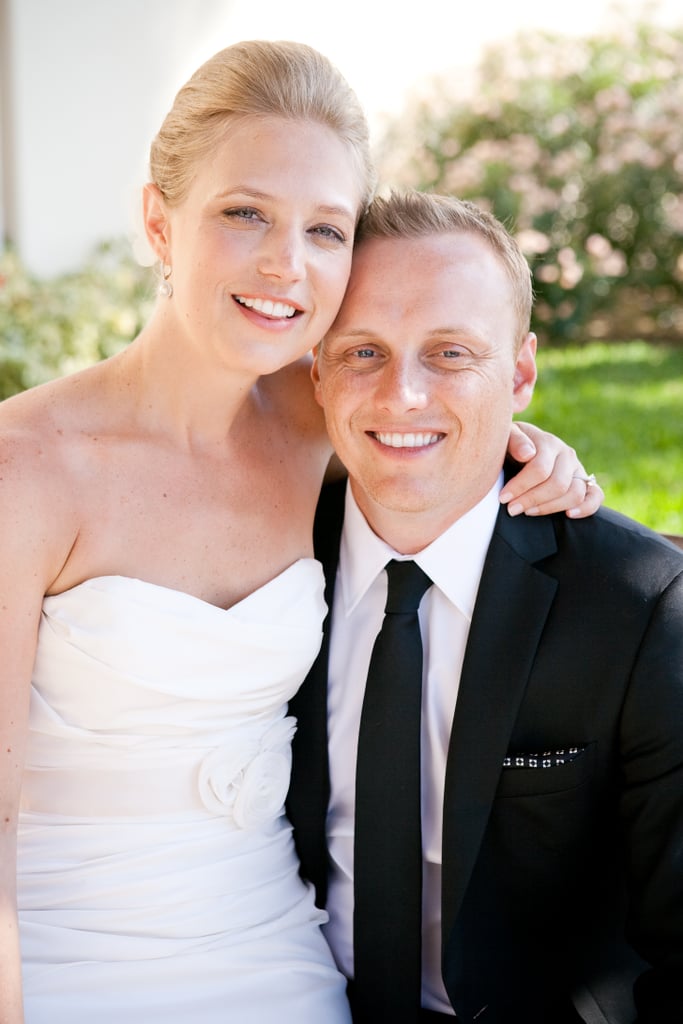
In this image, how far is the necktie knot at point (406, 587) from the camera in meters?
2.38

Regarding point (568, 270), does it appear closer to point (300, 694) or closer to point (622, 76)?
point (622, 76)

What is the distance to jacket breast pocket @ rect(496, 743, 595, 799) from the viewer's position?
2213 millimetres

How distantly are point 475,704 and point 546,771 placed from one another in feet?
0.61

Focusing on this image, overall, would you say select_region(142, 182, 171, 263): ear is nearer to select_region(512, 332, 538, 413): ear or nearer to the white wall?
select_region(512, 332, 538, 413): ear

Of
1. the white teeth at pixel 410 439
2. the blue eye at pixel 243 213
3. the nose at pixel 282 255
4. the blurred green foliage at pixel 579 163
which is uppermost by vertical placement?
the blurred green foliage at pixel 579 163

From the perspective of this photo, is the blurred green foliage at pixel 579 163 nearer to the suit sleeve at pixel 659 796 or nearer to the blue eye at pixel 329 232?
the blue eye at pixel 329 232

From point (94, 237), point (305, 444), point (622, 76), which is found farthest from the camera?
point (622, 76)

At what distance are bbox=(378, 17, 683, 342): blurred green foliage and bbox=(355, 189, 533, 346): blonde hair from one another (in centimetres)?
676

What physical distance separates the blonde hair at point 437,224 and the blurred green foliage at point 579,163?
676 cm

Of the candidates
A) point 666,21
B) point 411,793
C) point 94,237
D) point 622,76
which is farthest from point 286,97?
point 666,21

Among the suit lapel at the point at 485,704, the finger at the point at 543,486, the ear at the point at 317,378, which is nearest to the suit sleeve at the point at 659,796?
the suit lapel at the point at 485,704

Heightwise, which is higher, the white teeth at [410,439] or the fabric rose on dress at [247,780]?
the white teeth at [410,439]

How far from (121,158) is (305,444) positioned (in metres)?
6.94

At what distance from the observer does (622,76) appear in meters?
9.68
